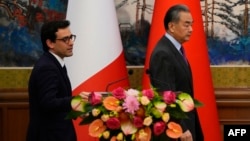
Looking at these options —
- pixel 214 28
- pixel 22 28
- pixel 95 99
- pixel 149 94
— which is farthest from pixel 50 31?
pixel 214 28

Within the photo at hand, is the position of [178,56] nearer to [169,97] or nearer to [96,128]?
[169,97]

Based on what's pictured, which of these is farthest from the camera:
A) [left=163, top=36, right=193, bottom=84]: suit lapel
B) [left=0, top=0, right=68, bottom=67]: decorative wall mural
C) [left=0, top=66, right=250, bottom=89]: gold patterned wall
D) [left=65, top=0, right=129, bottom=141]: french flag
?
[left=0, top=0, right=68, bottom=67]: decorative wall mural

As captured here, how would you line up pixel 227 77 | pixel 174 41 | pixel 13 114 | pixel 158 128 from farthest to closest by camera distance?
pixel 13 114
pixel 227 77
pixel 174 41
pixel 158 128

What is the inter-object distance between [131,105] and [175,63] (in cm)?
76

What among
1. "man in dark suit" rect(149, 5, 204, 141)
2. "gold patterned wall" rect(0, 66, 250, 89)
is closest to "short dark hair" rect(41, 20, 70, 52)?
"man in dark suit" rect(149, 5, 204, 141)

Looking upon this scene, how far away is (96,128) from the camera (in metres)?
2.71

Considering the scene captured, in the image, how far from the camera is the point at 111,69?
4.93 meters

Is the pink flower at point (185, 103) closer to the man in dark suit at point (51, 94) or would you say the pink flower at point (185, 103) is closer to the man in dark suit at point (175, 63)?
the man in dark suit at point (175, 63)

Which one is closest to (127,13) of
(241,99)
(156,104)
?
(241,99)

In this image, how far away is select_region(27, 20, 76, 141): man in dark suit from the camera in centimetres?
328

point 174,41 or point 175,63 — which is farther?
point 174,41

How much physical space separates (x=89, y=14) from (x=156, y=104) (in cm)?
227

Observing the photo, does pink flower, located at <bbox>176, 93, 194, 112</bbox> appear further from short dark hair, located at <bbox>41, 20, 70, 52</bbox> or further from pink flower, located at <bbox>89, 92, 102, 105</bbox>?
short dark hair, located at <bbox>41, 20, 70, 52</bbox>

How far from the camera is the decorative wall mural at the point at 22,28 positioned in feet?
18.9
